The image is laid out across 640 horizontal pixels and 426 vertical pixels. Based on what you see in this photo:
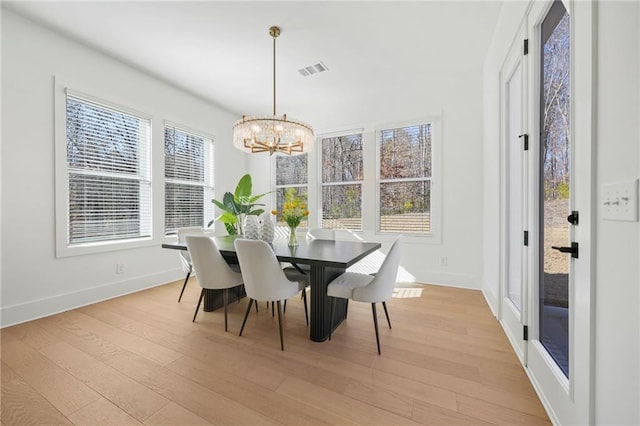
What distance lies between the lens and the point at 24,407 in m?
1.50

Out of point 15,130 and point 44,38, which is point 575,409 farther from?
point 44,38

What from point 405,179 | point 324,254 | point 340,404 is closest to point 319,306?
point 324,254

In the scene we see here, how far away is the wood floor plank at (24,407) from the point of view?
141cm

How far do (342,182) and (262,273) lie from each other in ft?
9.19

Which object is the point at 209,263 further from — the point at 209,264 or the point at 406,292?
the point at 406,292

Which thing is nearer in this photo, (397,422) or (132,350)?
(397,422)

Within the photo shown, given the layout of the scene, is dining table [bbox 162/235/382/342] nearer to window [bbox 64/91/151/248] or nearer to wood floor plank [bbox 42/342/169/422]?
wood floor plank [bbox 42/342/169/422]

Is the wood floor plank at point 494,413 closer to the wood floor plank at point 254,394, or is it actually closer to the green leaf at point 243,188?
the wood floor plank at point 254,394

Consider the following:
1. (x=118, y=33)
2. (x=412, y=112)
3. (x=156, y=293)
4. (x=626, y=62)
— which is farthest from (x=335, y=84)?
(x=156, y=293)

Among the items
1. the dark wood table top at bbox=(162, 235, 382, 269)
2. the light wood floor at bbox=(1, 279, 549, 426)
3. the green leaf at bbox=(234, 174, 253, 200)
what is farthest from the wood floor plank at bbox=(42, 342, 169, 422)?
the green leaf at bbox=(234, 174, 253, 200)

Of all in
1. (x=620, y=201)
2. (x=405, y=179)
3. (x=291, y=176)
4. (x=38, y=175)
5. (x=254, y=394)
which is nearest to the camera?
(x=620, y=201)

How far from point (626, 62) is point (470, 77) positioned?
3.23 metres

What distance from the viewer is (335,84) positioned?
3934mm

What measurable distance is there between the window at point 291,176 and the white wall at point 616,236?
13.4ft
